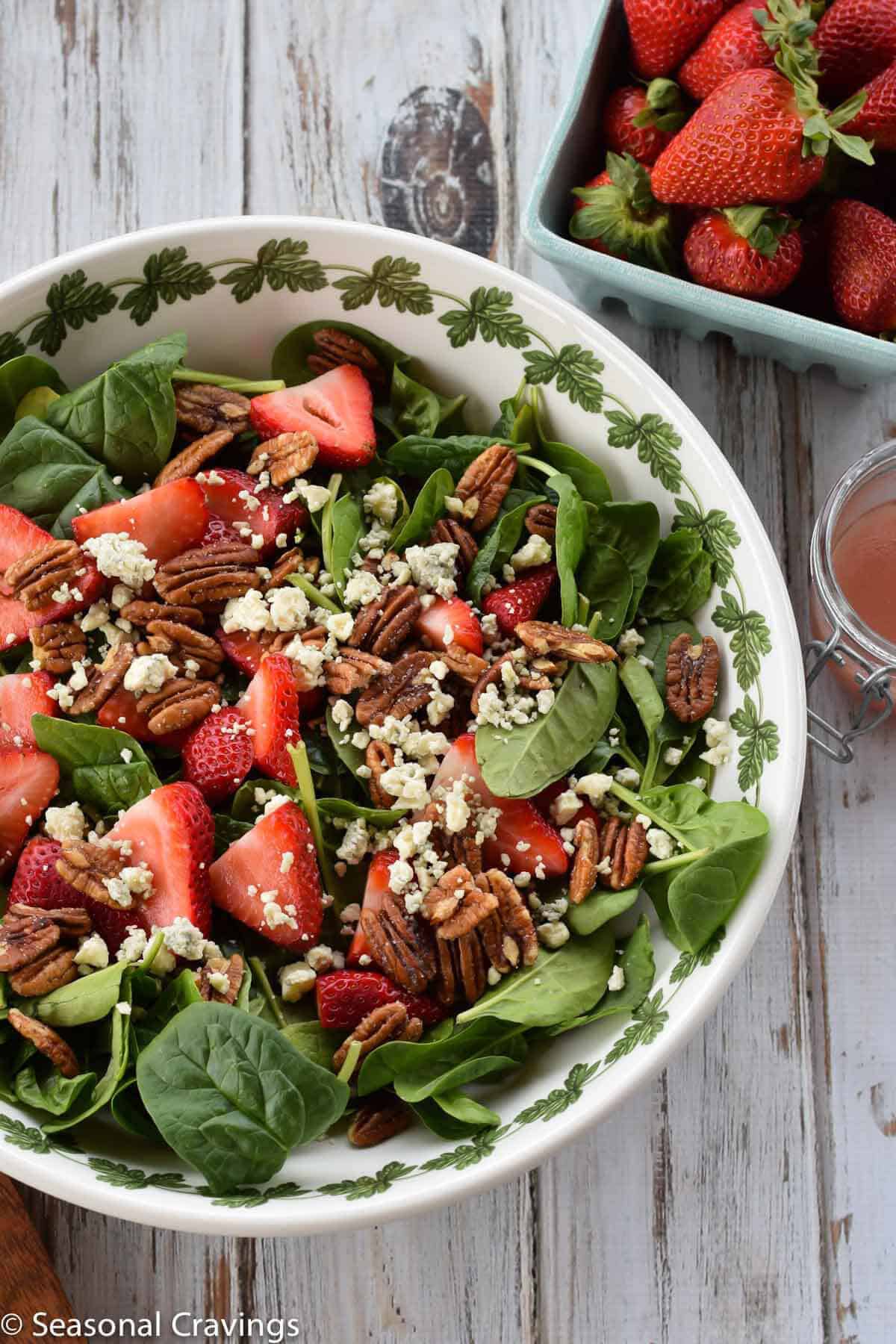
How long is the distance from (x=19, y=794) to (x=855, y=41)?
1.24 meters

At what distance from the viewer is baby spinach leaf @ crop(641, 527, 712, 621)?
4.44 feet

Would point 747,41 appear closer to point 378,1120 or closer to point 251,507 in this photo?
point 251,507

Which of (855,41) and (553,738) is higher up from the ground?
(855,41)

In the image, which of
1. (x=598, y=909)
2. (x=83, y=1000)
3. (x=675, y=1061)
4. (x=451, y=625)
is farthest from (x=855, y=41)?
(x=83, y=1000)

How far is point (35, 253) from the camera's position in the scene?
1710 millimetres

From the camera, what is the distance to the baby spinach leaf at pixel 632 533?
1369 millimetres

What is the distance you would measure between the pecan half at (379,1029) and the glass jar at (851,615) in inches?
24.6

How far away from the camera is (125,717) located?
131 cm

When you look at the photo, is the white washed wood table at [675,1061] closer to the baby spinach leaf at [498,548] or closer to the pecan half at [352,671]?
the baby spinach leaf at [498,548]

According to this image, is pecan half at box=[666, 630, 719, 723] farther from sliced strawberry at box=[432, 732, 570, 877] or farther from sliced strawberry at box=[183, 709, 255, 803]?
sliced strawberry at box=[183, 709, 255, 803]

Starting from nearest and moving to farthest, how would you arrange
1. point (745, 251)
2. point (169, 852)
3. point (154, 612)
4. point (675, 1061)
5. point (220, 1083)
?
point (220, 1083)
point (169, 852)
point (154, 612)
point (745, 251)
point (675, 1061)

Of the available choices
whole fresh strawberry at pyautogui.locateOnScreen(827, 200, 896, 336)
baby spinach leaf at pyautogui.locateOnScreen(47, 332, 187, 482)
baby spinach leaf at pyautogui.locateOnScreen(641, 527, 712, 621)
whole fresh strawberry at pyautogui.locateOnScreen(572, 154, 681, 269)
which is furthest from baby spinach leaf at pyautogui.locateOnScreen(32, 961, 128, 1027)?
whole fresh strawberry at pyautogui.locateOnScreen(827, 200, 896, 336)

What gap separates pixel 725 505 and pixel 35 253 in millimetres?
1021

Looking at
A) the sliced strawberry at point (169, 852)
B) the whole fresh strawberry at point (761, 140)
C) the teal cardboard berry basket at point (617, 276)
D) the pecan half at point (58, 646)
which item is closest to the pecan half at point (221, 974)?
the sliced strawberry at point (169, 852)
